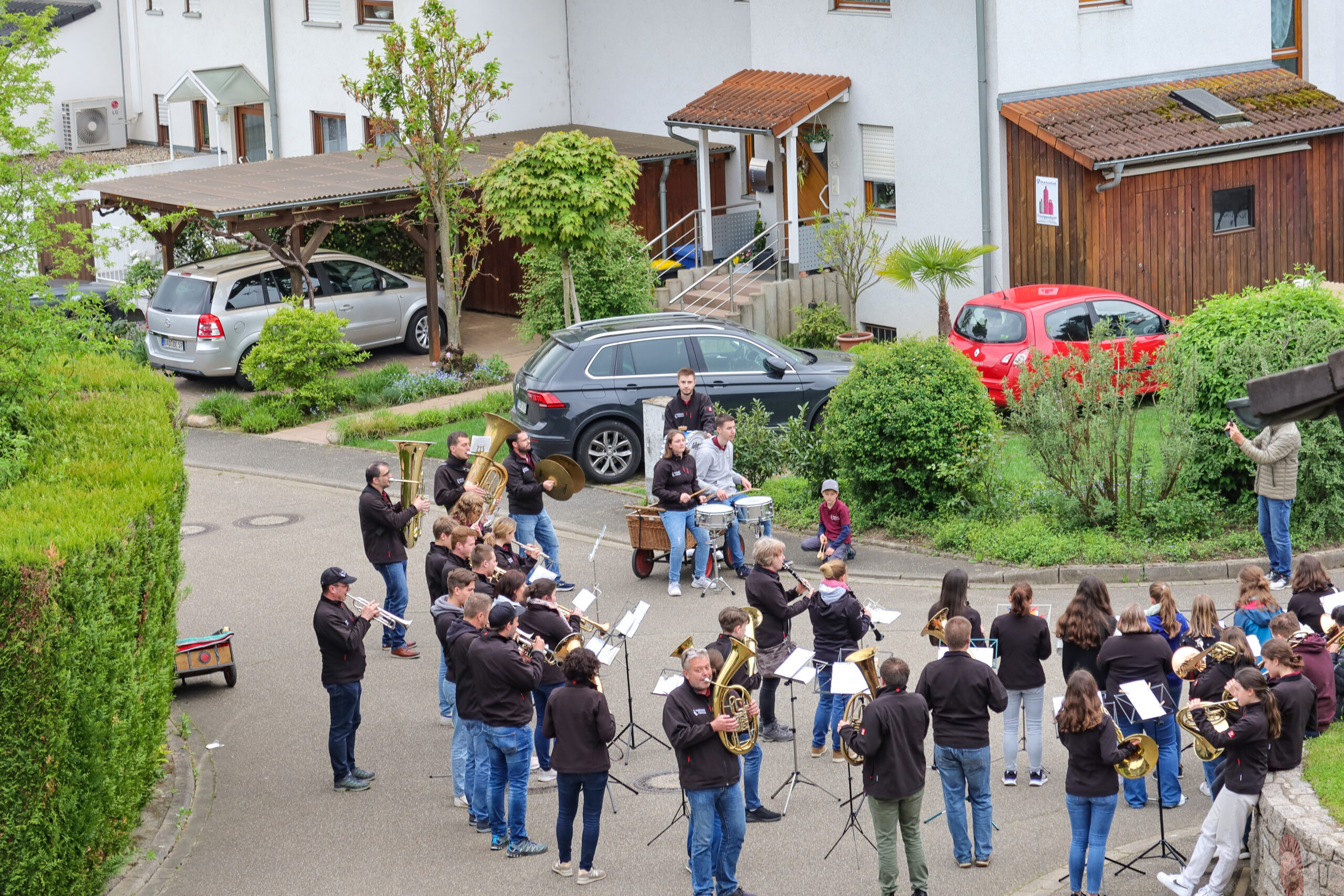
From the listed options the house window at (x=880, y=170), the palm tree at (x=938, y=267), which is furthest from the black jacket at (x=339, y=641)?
the house window at (x=880, y=170)

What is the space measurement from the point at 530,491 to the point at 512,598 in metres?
3.61

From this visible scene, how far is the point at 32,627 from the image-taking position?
25.3ft

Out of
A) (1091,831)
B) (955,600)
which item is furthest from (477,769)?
(1091,831)

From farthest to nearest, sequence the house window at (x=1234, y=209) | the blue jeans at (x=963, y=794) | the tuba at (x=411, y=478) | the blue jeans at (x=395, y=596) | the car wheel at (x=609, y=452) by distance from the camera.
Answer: the house window at (x=1234, y=209) → the car wheel at (x=609, y=452) → the blue jeans at (x=395, y=596) → the tuba at (x=411, y=478) → the blue jeans at (x=963, y=794)

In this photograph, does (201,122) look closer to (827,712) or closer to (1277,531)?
(1277,531)

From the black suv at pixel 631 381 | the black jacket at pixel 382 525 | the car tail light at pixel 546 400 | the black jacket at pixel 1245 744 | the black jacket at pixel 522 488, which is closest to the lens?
the black jacket at pixel 1245 744

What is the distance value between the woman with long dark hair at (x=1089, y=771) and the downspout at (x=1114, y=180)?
537 inches

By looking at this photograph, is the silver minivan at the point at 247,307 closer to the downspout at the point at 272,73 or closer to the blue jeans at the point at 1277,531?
the downspout at the point at 272,73

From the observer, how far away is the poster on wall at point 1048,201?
68.1 feet

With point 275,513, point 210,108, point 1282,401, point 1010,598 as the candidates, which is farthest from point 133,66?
point 1282,401

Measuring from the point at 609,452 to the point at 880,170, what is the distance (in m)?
8.46

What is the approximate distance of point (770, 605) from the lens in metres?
10.1

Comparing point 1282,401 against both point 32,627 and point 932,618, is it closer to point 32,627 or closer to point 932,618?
point 932,618

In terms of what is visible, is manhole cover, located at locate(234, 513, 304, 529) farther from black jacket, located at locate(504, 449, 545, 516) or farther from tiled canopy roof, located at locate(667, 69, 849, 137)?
tiled canopy roof, located at locate(667, 69, 849, 137)
